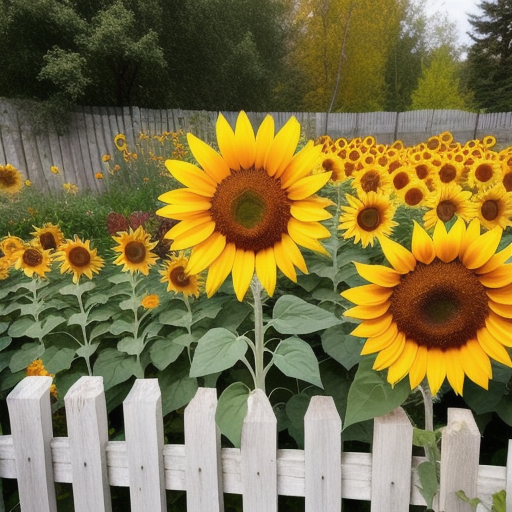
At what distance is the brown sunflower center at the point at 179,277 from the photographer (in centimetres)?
149

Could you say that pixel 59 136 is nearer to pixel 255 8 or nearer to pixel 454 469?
pixel 255 8

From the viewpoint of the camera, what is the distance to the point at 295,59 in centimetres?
2191

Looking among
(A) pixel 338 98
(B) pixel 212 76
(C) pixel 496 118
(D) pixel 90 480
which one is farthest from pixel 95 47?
(A) pixel 338 98

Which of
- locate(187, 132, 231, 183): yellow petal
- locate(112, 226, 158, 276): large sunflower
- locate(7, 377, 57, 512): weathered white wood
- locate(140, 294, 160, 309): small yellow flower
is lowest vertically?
locate(7, 377, 57, 512): weathered white wood

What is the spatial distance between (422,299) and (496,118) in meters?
14.5

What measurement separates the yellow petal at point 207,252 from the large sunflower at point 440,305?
264 mm

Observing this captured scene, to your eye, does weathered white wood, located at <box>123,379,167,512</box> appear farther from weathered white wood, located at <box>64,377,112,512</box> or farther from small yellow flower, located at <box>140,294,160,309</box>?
small yellow flower, located at <box>140,294,160,309</box>

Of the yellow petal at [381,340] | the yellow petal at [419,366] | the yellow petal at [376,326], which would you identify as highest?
the yellow petal at [376,326]

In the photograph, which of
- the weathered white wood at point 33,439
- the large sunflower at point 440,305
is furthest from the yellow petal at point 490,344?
the weathered white wood at point 33,439

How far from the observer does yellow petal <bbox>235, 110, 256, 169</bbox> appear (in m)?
0.93

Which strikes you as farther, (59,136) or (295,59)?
(295,59)

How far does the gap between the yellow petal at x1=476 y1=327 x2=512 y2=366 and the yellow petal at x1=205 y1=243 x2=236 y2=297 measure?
0.44 m

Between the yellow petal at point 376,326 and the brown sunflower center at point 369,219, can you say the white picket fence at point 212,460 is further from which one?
the brown sunflower center at point 369,219

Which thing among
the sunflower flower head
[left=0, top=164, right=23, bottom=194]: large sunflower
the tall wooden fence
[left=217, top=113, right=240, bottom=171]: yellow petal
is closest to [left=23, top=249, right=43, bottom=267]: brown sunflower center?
the sunflower flower head
